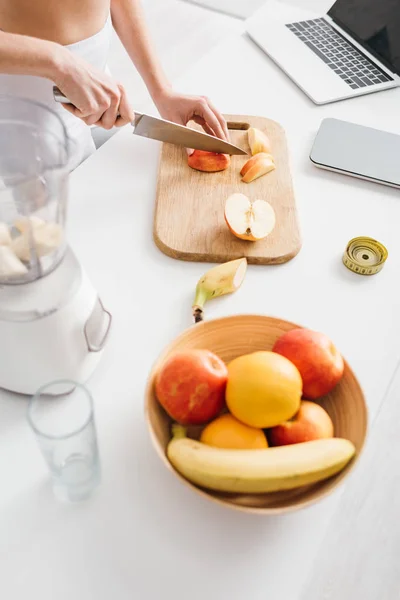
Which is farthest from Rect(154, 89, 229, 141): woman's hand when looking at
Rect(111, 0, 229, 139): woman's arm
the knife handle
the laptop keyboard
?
the laptop keyboard

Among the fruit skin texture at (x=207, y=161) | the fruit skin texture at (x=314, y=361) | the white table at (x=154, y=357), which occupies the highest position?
the fruit skin texture at (x=314, y=361)

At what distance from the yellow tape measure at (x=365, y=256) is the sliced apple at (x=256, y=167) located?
9.2 inches

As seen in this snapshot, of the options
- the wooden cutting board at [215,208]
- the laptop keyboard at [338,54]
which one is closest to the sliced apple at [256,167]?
the wooden cutting board at [215,208]

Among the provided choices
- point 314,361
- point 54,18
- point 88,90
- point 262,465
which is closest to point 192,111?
point 88,90

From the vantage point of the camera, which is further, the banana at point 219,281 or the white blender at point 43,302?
the banana at point 219,281

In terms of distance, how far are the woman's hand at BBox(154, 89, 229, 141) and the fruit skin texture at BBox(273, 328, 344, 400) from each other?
23.3 inches

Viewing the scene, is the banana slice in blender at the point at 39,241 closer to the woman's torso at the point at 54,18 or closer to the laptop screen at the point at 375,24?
the woman's torso at the point at 54,18

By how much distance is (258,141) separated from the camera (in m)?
1.13

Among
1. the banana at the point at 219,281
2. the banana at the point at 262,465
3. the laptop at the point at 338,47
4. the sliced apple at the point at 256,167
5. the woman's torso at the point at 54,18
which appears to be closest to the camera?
the banana at the point at 262,465

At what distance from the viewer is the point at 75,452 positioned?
0.66 meters

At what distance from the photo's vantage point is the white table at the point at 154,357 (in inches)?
24.3

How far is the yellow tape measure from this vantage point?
95 centimetres

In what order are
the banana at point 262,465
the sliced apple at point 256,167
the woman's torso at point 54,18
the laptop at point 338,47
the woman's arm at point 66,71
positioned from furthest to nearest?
the laptop at point 338,47 → the woman's torso at point 54,18 → the sliced apple at point 256,167 → the woman's arm at point 66,71 → the banana at point 262,465

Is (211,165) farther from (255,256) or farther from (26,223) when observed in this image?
(26,223)
